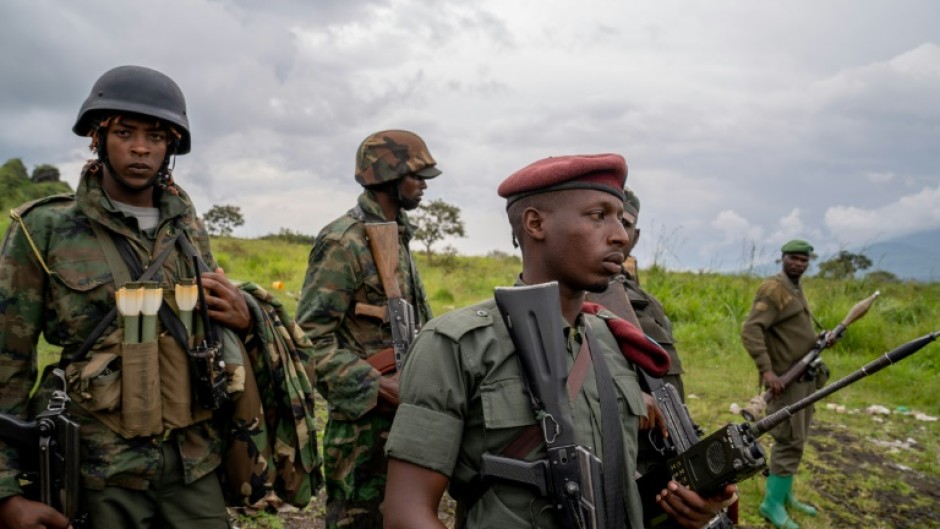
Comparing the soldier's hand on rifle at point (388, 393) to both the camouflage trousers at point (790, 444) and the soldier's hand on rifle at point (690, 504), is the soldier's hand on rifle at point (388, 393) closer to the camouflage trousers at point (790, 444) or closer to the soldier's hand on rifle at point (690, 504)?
the soldier's hand on rifle at point (690, 504)

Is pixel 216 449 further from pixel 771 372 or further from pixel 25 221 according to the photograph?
pixel 771 372

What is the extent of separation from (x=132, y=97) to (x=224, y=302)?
0.72 meters

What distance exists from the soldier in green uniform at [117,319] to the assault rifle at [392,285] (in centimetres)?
97

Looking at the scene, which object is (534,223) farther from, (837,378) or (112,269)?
(837,378)

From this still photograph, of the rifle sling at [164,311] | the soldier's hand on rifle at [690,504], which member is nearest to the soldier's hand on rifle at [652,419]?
the soldier's hand on rifle at [690,504]

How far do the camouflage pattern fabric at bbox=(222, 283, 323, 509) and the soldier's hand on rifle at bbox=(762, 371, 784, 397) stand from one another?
4.31m

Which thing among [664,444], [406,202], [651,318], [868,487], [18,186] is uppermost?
[18,186]

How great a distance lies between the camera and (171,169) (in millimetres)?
2588

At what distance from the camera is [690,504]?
6.63 feet

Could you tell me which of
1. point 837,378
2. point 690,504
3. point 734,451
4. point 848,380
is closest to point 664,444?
point 690,504

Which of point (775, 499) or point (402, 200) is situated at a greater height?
point (402, 200)

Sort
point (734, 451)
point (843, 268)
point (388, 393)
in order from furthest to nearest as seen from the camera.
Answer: point (843, 268) → point (388, 393) → point (734, 451)

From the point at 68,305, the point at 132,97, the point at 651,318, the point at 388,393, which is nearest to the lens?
the point at 68,305

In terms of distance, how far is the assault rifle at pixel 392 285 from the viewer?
3346 mm
